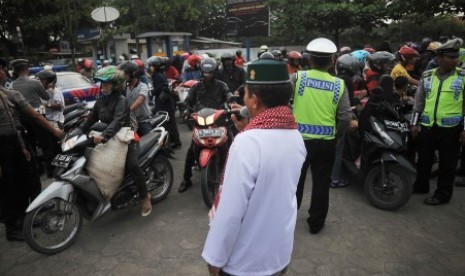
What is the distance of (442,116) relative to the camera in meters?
4.11

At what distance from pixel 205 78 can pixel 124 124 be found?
1525 mm

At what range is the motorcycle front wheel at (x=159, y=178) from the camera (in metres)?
4.61

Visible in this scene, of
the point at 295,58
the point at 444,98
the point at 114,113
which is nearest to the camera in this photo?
the point at 114,113

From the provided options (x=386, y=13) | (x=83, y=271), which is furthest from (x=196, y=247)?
(x=386, y=13)

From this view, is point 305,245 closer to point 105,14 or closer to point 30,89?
point 30,89

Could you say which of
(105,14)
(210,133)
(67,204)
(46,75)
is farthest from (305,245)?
(105,14)

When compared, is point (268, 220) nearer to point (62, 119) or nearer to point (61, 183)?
point (61, 183)

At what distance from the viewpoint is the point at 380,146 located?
4254 mm

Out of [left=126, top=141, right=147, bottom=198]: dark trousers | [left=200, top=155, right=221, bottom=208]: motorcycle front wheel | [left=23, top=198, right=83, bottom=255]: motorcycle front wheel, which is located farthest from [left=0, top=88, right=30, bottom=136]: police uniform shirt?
[left=200, top=155, right=221, bottom=208]: motorcycle front wheel

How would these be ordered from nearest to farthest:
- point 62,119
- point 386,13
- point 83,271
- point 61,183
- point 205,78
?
point 83,271 < point 61,183 < point 205,78 < point 62,119 < point 386,13

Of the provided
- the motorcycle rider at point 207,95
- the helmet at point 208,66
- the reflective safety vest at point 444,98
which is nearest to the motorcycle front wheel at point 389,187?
the reflective safety vest at point 444,98

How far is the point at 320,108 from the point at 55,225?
2.84 meters

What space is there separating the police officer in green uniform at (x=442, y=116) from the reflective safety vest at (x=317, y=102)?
1.45 meters

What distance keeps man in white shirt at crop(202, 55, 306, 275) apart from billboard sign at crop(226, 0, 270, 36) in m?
15.5
